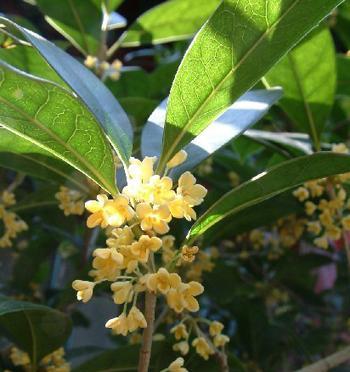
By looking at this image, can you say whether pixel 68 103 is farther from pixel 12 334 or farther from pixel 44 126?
pixel 12 334

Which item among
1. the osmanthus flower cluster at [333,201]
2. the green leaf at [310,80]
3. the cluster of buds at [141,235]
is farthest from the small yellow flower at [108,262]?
the green leaf at [310,80]

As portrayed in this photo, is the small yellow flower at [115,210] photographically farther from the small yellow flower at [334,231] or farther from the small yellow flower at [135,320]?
the small yellow flower at [334,231]

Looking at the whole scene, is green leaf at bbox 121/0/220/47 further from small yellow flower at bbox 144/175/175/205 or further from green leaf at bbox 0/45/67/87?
small yellow flower at bbox 144/175/175/205

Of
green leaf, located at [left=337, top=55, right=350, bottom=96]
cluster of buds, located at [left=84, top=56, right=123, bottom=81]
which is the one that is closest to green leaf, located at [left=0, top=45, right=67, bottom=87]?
cluster of buds, located at [left=84, top=56, right=123, bottom=81]

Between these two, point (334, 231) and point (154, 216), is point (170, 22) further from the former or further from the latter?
point (154, 216)

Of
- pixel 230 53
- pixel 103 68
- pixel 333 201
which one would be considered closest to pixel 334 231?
pixel 333 201

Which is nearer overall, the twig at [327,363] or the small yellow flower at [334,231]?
the twig at [327,363]
